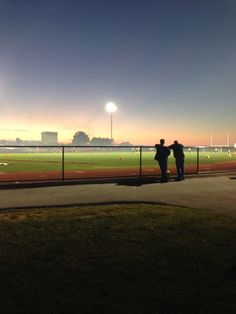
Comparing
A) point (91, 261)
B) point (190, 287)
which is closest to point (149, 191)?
point (91, 261)

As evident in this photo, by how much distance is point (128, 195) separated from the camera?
1452 centimetres

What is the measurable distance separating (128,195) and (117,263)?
323 inches

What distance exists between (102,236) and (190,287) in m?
3.03

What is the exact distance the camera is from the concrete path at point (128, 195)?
12633 mm

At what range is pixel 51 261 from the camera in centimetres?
646

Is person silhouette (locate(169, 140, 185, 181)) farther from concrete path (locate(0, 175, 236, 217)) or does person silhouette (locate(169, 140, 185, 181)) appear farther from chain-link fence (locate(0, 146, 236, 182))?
concrete path (locate(0, 175, 236, 217))

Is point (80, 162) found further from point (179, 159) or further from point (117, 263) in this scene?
point (117, 263)

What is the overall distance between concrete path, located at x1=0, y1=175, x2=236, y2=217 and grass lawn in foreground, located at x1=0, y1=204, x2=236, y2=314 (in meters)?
2.26

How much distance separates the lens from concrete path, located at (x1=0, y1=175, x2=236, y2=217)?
1263 cm

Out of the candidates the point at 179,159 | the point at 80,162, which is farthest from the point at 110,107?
the point at 179,159

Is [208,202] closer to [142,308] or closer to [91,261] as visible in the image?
[91,261]

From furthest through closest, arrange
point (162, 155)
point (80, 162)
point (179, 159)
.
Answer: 1. point (80, 162)
2. point (179, 159)
3. point (162, 155)

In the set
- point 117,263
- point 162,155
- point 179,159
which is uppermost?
point 162,155

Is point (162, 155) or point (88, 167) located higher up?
point (162, 155)
